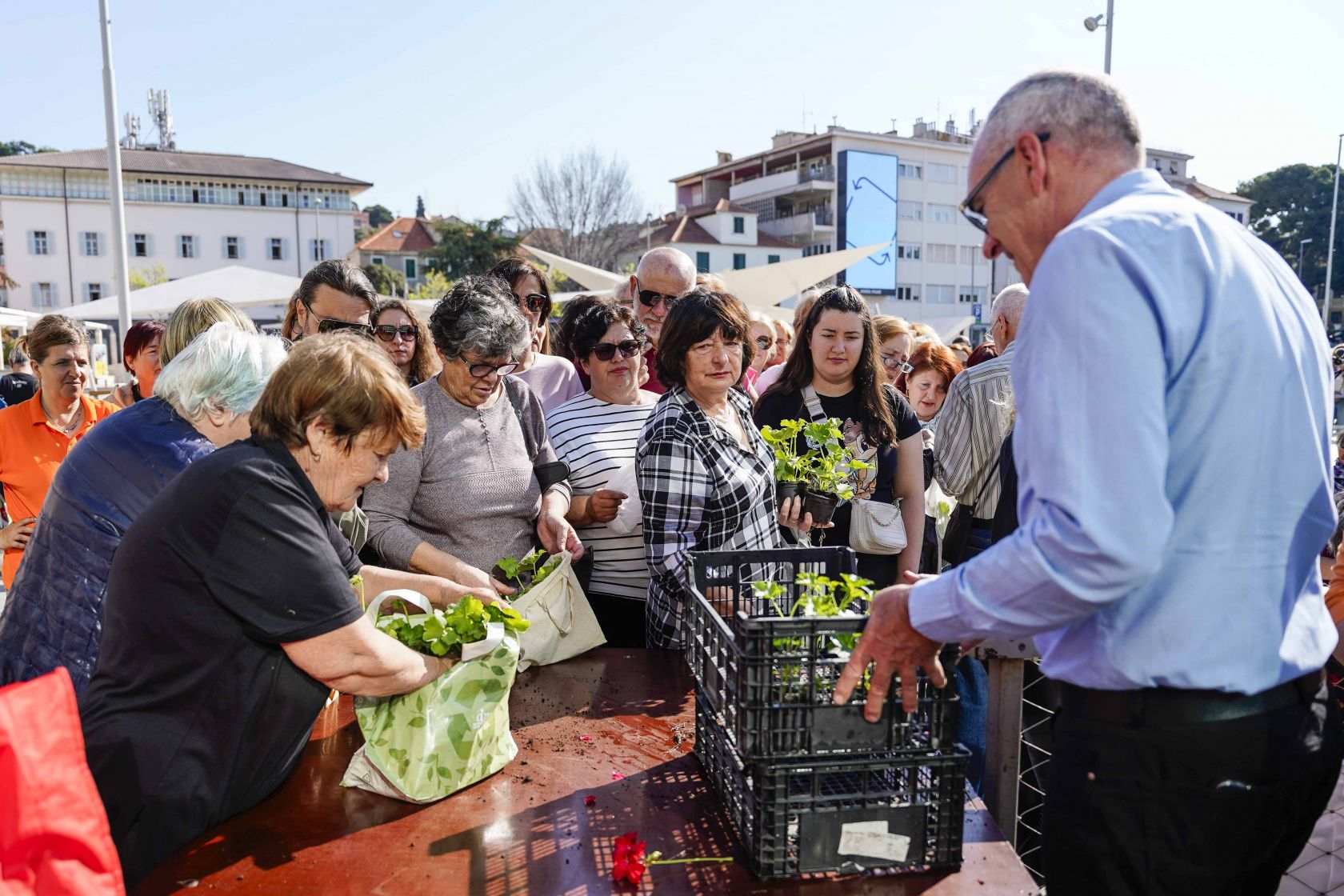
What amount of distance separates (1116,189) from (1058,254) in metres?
0.19

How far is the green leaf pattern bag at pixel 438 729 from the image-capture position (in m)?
1.82

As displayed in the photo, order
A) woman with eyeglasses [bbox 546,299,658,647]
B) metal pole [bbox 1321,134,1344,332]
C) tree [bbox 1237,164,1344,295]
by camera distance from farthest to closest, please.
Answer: tree [bbox 1237,164,1344,295], metal pole [bbox 1321,134,1344,332], woman with eyeglasses [bbox 546,299,658,647]

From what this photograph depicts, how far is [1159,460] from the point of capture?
4.07 ft

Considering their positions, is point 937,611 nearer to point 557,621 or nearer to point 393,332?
point 557,621

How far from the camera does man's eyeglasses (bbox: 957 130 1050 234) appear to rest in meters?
1.46

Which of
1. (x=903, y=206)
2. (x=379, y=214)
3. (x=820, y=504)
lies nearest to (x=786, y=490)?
(x=820, y=504)

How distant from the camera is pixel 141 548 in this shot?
1.63 metres

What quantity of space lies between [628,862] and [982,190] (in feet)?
4.07

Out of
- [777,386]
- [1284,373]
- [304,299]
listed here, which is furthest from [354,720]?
[304,299]

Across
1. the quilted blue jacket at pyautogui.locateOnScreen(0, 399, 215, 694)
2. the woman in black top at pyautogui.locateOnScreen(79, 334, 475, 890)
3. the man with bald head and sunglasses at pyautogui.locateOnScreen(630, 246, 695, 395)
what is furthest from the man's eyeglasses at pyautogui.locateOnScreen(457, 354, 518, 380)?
the man with bald head and sunglasses at pyautogui.locateOnScreen(630, 246, 695, 395)

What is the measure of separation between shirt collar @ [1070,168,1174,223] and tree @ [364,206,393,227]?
9430 cm

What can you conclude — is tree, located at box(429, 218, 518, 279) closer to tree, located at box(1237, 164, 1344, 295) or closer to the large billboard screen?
the large billboard screen

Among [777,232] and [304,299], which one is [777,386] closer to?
[304,299]

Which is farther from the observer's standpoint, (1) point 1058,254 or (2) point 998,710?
(2) point 998,710
